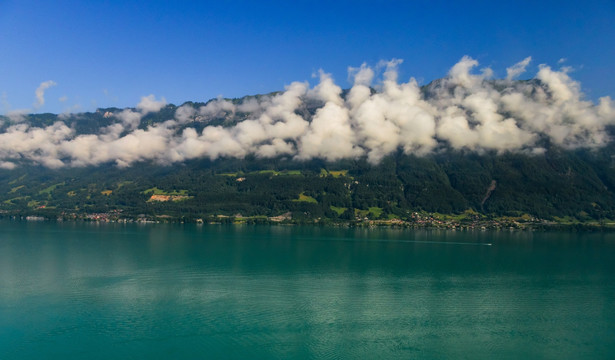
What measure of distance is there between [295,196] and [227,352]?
137019 millimetres

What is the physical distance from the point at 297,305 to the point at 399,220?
112 meters

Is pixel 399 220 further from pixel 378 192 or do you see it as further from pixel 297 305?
pixel 297 305

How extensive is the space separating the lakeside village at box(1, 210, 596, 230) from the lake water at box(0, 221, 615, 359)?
2718 inches

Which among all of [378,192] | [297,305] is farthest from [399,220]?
[297,305]

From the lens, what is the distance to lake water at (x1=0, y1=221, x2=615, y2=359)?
28297mm

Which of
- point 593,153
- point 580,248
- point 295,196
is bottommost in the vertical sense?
point 580,248

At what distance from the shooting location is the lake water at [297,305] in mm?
28297

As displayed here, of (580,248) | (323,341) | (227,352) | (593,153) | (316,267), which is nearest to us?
(227,352)

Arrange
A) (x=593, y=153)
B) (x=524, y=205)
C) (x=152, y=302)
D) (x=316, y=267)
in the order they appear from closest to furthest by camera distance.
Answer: (x=152, y=302) < (x=316, y=267) < (x=524, y=205) < (x=593, y=153)

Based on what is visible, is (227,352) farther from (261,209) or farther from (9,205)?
(9,205)

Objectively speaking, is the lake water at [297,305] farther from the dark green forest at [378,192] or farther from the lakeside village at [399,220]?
the dark green forest at [378,192]

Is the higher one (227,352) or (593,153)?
(593,153)

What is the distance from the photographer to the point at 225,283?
4588cm

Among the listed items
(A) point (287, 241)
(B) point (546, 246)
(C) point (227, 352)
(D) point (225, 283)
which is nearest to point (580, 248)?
(B) point (546, 246)
